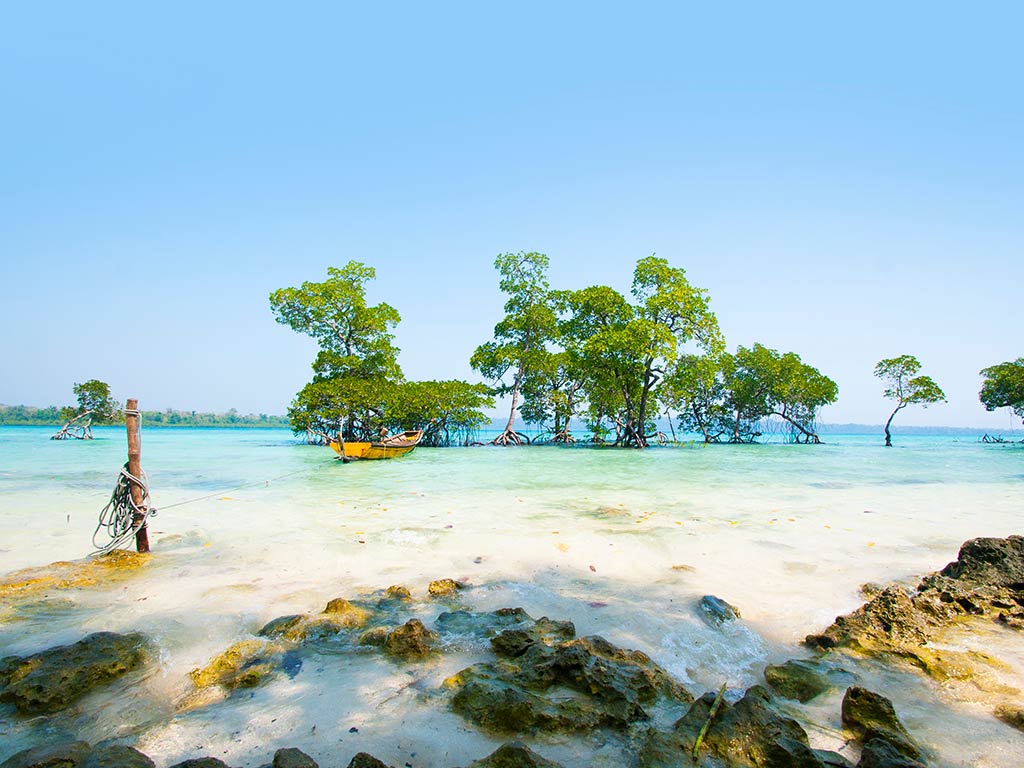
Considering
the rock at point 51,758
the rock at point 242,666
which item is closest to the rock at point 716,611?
the rock at point 242,666

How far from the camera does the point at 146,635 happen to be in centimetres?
363

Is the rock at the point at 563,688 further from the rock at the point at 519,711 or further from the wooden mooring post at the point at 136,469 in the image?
the wooden mooring post at the point at 136,469

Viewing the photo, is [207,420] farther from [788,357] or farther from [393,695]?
[393,695]

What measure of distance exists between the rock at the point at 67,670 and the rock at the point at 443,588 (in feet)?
6.77

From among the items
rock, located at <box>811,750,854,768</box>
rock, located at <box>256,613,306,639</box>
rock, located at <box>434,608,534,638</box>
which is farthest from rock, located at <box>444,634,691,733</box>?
rock, located at <box>256,613,306,639</box>

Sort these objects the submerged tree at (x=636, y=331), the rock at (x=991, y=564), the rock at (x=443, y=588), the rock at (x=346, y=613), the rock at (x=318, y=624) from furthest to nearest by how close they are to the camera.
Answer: the submerged tree at (x=636, y=331)
the rock at (x=443, y=588)
the rock at (x=991, y=564)
the rock at (x=346, y=613)
the rock at (x=318, y=624)

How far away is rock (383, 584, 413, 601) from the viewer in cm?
439

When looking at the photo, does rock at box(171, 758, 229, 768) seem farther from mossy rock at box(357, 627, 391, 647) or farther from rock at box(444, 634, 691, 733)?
mossy rock at box(357, 627, 391, 647)

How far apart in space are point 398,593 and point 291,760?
8.18 ft

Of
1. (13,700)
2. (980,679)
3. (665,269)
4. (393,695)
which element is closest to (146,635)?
(13,700)

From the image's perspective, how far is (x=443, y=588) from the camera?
15.1 ft

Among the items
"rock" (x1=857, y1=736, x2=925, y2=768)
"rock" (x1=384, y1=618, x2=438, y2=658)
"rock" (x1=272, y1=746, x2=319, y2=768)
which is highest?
"rock" (x1=857, y1=736, x2=925, y2=768)

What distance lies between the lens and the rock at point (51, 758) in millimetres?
1901

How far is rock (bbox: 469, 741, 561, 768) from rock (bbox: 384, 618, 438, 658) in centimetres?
132
